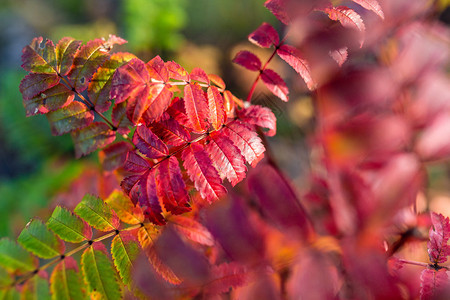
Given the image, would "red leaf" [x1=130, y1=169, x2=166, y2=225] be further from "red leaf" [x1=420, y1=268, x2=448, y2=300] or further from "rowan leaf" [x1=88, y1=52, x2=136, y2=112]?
"red leaf" [x1=420, y1=268, x2=448, y2=300]

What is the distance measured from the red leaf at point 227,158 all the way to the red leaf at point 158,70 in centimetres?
14

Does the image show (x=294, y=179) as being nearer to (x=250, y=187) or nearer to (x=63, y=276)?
(x=250, y=187)

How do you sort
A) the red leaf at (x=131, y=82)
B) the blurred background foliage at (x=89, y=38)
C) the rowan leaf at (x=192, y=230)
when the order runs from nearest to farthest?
the red leaf at (x=131, y=82)
the rowan leaf at (x=192, y=230)
the blurred background foliage at (x=89, y=38)

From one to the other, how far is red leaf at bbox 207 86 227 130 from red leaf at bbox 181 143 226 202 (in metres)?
0.06

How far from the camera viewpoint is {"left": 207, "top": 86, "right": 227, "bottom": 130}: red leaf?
0.52 metres

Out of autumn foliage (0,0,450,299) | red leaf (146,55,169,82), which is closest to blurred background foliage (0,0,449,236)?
autumn foliage (0,0,450,299)

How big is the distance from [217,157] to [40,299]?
39cm

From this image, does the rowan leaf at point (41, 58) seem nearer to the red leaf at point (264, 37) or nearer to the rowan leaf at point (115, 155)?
the rowan leaf at point (115, 155)

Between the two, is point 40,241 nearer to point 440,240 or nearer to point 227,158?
point 227,158

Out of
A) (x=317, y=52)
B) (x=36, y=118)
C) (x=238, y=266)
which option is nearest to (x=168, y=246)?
(x=238, y=266)

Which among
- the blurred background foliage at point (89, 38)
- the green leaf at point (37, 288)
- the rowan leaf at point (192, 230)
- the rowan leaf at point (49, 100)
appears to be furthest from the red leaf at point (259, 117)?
the blurred background foliage at point (89, 38)

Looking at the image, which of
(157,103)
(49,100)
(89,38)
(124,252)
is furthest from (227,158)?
(89,38)

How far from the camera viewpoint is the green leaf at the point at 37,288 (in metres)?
0.53

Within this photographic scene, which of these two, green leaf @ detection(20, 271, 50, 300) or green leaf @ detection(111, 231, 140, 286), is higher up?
green leaf @ detection(111, 231, 140, 286)
